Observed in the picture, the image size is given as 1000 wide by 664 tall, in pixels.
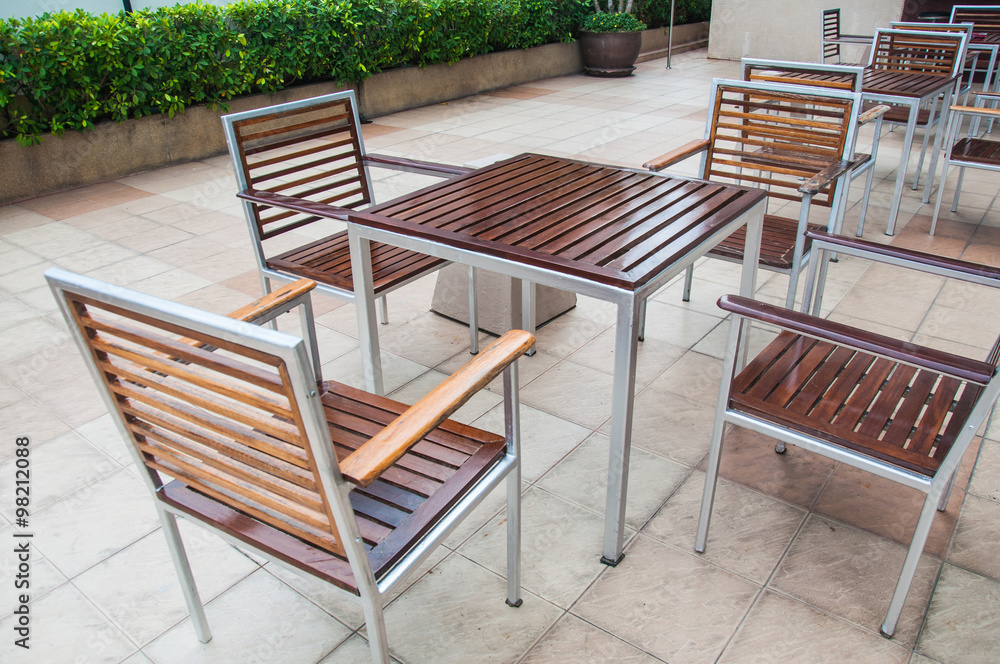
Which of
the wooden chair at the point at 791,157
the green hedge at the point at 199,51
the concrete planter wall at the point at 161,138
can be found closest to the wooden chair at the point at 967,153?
the wooden chair at the point at 791,157

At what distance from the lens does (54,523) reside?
6.88 ft

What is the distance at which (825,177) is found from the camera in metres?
2.67

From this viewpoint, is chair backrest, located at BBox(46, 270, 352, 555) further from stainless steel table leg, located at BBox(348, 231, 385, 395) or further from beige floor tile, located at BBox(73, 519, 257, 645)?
stainless steel table leg, located at BBox(348, 231, 385, 395)

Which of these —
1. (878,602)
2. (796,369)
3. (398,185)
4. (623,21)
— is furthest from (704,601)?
(623,21)

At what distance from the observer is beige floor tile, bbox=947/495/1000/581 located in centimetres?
190

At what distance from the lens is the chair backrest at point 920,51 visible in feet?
15.6

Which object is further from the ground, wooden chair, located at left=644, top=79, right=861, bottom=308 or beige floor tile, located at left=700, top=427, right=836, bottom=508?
wooden chair, located at left=644, top=79, right=861, bottom=308

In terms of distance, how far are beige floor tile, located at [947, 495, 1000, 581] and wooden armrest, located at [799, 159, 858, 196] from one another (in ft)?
3.57

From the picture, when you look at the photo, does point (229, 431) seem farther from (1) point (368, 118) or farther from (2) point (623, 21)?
(2) point (623, 21)

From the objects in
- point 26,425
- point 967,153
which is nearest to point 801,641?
point 26,425

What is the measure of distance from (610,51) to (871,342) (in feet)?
29.1

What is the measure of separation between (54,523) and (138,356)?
1.23 m

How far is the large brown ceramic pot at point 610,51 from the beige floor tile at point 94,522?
8729 millimetres

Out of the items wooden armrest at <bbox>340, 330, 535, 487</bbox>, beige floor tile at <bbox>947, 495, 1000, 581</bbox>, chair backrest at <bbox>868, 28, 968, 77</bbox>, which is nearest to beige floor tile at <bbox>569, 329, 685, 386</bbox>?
beige floor tile at <bbox>947, 495, 1000, 581</bbox>
